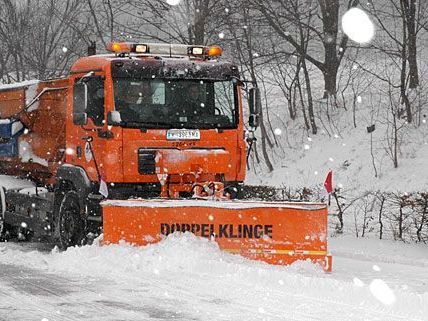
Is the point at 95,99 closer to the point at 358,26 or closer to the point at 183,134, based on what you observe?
the point at 183,134

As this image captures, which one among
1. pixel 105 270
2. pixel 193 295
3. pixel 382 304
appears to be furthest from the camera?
pixel 105 270

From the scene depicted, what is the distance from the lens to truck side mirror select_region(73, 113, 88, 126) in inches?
477

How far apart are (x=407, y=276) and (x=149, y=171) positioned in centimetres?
377

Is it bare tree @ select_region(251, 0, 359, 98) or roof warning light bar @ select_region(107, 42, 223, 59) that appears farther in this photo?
bare tree @ select_region(251, 0, 359, 98)

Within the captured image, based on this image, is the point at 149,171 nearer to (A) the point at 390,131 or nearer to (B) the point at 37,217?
(B) the point at 37,217

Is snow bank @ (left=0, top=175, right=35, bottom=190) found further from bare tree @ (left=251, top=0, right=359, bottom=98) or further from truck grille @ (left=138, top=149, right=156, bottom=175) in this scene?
bare tree @ (left=251, top=0, right=359, bottom=98)

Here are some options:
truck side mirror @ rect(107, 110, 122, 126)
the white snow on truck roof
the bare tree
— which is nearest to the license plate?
truck side mirror @ rect(107, 110, 122, 126)

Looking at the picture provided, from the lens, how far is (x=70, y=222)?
41.6 feet

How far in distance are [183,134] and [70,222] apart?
2.19 metres

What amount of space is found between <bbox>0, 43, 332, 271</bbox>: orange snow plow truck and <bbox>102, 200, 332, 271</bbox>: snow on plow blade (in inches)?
0.5

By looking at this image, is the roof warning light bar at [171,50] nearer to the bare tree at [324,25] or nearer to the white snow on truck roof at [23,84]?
the white snow on truck roof at [23,84]

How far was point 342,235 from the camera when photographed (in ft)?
51.8

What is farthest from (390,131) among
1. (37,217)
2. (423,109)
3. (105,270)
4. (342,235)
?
(105,270)

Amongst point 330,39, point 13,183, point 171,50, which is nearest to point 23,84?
point 13,183
